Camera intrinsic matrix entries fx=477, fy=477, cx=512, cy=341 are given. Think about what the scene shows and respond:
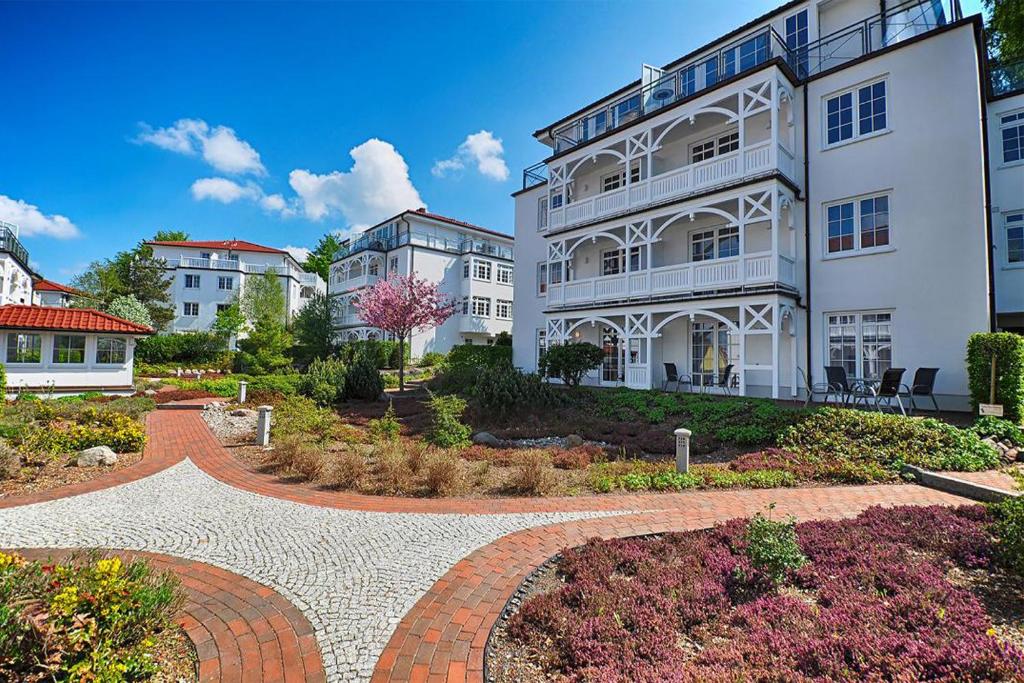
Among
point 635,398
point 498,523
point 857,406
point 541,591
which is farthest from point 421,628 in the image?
point 857,406

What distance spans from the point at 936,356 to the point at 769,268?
4567 millimetres

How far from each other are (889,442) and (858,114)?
1081cm

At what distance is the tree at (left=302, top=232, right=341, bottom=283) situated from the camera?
58.2 m

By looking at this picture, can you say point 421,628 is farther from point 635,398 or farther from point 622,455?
point 635,398

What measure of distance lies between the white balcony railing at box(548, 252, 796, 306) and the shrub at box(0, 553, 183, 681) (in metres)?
14.9

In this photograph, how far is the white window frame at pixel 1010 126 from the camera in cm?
1442

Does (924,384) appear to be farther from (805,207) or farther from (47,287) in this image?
(47,287)

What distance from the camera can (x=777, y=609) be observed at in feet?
11.2

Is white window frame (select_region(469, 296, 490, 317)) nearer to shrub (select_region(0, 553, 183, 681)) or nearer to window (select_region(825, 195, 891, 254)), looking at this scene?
window (select_region(825, 195, 891, 254))

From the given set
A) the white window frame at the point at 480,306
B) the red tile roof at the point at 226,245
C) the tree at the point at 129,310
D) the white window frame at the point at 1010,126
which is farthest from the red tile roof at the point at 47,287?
the white window frame at the point at 1010,126

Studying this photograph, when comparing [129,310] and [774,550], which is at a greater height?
[129,310]

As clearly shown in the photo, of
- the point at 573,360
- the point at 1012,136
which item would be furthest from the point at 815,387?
the point at 1012,136

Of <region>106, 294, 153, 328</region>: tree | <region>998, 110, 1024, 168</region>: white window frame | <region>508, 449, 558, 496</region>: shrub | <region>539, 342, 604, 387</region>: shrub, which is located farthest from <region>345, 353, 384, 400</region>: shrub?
<region>106, 294, 153, 328</region>: tree

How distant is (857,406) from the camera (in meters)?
12.3
